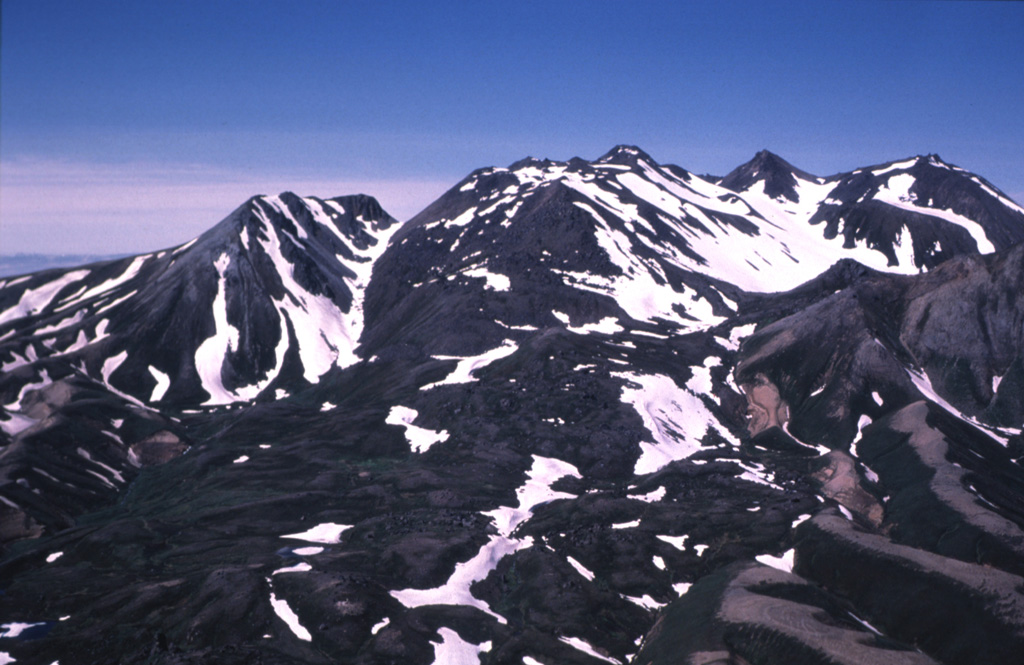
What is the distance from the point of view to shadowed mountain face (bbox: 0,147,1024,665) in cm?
8006

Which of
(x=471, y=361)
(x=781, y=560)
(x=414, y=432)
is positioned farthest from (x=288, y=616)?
(x=471, y=361)

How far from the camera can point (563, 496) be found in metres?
121

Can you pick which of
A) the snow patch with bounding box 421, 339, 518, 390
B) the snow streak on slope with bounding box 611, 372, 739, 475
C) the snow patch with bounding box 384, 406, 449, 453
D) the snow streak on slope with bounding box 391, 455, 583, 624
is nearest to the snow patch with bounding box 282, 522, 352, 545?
the snow streak on slope with bounding box 391, 455, 583, 624

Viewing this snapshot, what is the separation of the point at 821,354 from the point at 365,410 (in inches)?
3982

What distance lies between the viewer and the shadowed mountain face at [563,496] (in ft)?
263

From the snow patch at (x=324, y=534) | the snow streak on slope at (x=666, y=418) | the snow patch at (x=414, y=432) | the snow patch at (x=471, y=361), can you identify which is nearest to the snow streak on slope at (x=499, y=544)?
the snow streak on slope at (x=666, y=418)

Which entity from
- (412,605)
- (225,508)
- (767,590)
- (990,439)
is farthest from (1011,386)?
(225,508)

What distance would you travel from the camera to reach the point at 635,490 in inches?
4683

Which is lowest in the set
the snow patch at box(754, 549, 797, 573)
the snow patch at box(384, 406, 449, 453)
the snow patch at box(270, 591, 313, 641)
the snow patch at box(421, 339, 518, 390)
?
the snow patch at box(270, 591, 313, 641)

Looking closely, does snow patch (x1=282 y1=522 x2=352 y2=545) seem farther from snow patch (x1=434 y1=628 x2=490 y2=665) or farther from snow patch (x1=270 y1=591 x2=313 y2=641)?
snow patch (x1=434 y1=628 x2=490 y2=665)

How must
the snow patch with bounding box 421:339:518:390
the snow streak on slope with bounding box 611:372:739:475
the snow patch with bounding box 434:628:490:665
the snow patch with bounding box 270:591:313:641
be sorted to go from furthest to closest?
the snow patch with bounding box 421:339:518:390, the snow streak on slope with bounding box 611:372:739:475, the snow patch with bounding box 270:591:313:641, the snow patch with bounding box 434:628:490:665

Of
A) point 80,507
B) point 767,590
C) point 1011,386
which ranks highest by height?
point 1011,386

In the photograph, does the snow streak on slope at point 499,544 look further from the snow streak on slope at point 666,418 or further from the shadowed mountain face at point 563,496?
the snow streak on slope at point 666,418

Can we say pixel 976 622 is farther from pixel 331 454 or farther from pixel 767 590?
pixel 331 454
